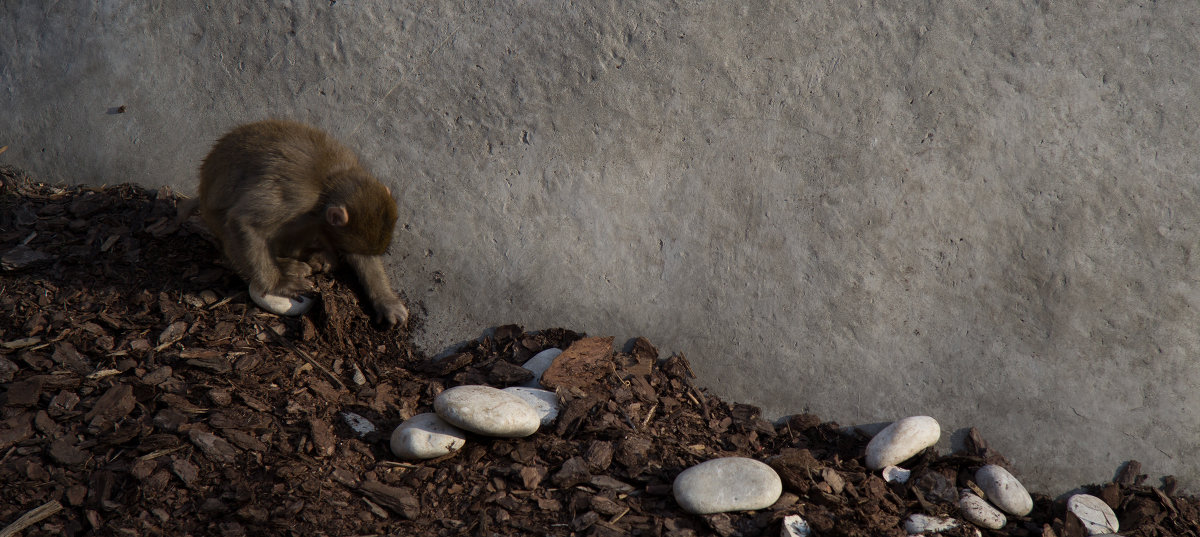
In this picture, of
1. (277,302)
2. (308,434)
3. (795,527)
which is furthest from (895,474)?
(277,302)

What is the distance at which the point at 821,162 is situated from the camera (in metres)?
4.24

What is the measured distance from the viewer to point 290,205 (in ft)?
14.0

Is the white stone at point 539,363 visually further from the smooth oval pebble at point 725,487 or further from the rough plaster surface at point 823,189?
the smooth oval pebble at point 725,487

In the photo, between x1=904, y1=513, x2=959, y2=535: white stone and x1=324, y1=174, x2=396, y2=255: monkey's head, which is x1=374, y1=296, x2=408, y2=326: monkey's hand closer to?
x1=324, y1=174, x2=396, y2=255: monkey's head

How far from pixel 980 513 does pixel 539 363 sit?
226 centimetres

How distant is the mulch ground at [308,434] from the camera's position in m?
3.18

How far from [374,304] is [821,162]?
263 centimetres

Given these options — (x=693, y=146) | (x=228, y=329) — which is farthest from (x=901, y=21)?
(x=228, y=329)

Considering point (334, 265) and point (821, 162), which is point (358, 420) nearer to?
point (334, 265)

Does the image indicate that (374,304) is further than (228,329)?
Yes

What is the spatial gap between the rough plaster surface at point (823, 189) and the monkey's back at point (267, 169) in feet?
1.39

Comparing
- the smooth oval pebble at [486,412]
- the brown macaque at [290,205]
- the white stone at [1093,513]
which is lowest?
the white stone at [1093,513]

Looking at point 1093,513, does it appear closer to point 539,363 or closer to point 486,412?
point 539,363

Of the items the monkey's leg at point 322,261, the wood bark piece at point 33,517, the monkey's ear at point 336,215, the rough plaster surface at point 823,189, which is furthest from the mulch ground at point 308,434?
the monkey's ear at point 336,215
